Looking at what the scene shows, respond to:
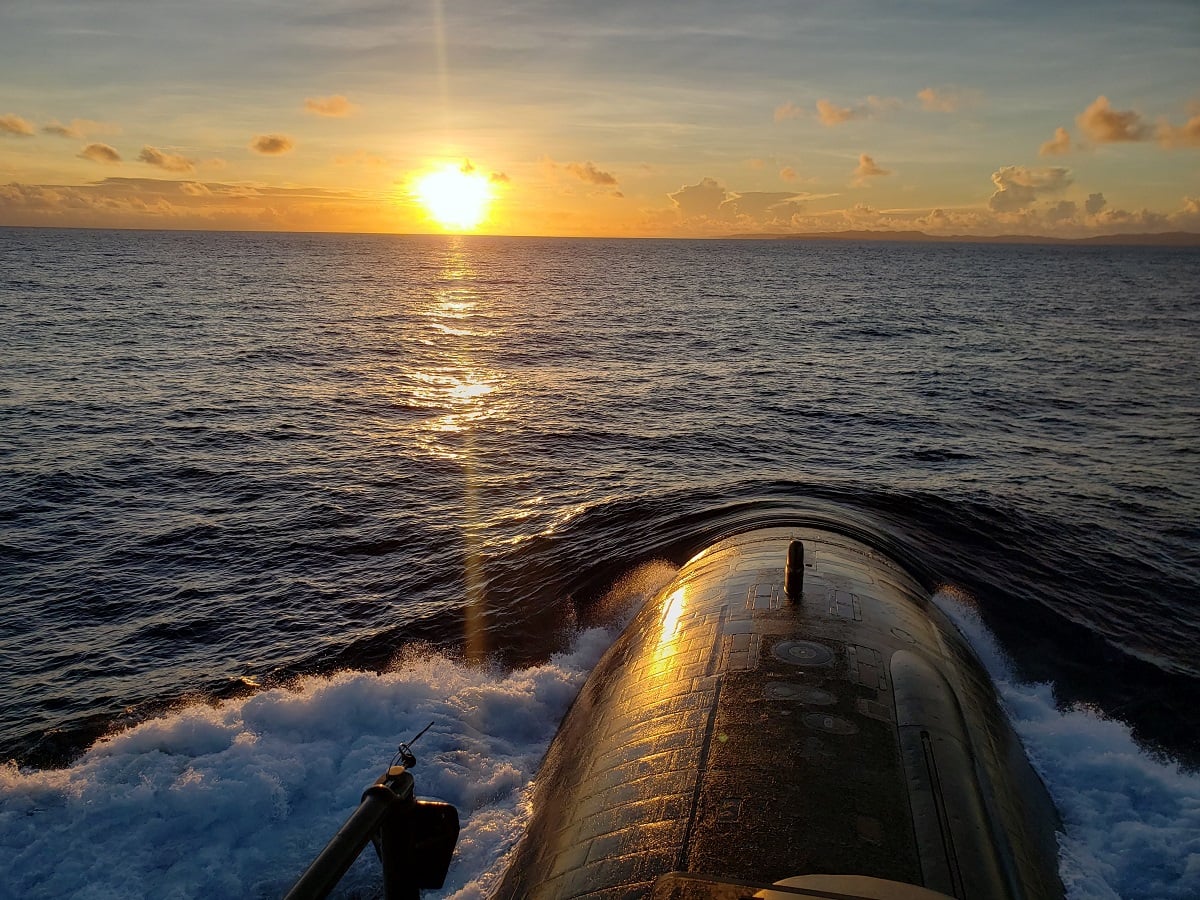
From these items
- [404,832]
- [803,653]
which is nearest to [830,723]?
[803,653]

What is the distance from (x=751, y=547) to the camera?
75.3ft

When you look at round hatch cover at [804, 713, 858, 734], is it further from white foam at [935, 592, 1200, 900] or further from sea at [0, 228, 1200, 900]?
sea at [0, 228, 1200, 900]

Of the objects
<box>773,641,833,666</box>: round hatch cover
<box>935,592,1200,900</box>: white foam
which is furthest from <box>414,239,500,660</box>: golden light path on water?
<box>935,592,1200,900</box>: white foam

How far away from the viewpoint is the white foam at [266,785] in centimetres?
1569

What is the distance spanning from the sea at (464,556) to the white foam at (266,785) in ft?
0.26

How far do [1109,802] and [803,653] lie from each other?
27.0 ft

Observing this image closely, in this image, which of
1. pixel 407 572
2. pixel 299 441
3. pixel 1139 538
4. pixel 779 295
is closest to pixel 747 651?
pixel 407 572

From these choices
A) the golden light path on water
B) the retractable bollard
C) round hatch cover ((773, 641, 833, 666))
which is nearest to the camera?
the retractable bollard

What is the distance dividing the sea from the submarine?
2589mm

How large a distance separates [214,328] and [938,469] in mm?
74836

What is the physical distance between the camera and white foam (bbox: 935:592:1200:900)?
14.6 metres

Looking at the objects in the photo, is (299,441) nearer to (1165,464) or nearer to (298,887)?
(298,887)

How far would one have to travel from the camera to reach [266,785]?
58.2 feet

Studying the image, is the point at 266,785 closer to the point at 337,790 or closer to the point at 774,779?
the point at 337,790
